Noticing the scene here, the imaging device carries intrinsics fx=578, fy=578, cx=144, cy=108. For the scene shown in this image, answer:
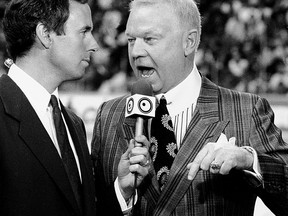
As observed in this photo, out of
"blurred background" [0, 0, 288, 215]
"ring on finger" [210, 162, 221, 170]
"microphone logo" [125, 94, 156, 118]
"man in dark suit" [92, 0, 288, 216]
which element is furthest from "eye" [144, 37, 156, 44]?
"blurred background" [0, 0, 288, 215]

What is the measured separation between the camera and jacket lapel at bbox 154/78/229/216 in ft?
7.91

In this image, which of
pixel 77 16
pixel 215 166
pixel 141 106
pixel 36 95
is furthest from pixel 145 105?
pixel 77 16

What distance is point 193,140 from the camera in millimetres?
2480

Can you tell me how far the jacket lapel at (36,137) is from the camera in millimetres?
2047

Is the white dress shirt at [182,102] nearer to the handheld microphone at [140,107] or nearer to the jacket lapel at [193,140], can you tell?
the jacket lapel at [193,140]

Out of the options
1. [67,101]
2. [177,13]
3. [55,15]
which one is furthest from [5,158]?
[67,101]

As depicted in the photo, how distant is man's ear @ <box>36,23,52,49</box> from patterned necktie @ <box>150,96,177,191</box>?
593 millimetres

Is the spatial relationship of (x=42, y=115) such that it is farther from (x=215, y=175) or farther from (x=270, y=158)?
(x=270, y=158)

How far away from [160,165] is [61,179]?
0.57m

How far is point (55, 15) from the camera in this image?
2309mm

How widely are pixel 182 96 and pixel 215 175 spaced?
1.31 ft

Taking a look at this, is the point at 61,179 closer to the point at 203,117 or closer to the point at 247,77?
the point at 203,117

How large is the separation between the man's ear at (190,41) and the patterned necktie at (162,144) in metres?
0.31

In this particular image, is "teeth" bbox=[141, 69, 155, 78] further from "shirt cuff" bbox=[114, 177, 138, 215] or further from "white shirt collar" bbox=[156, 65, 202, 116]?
"shirt cuff" bbox=[114, 177, 138, 215]
